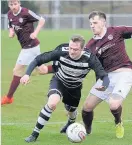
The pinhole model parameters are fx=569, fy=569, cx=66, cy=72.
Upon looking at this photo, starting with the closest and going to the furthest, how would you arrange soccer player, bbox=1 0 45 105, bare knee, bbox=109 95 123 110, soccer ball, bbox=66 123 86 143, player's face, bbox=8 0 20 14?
1. soccer ball, bbox=66 123 86 143
2. bare knee, bbox=109 95 123 110
3. player's face, bbox=8 0 20 14
4. soccer player, bbox=1 0 45 105

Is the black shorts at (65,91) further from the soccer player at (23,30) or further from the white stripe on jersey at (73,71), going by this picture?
the soccer player at (23,30)

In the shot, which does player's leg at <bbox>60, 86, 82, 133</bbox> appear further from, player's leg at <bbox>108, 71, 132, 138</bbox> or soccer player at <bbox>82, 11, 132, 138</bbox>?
player's leg at <bbox>108, 71, 132, 138</bbox>

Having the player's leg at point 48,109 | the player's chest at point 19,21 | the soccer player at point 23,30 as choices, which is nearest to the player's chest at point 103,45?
the player's leg at point 48,109

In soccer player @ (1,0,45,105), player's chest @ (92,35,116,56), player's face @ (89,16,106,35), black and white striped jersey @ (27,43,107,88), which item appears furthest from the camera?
soccer player @ (1,0,45,105)

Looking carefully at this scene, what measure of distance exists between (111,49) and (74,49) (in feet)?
2.72

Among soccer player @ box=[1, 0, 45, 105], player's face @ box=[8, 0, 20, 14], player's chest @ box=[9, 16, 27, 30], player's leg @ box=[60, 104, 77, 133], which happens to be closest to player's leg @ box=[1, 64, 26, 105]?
soccer player @ box=[1, 0, 45, 105]

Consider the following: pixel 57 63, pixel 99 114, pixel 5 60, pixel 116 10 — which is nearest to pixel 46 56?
pixel 57 63

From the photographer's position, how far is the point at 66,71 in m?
8.73

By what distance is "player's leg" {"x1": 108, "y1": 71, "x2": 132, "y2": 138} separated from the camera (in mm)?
8719

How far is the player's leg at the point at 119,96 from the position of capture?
8.72m

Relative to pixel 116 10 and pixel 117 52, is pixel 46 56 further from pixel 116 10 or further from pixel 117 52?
pixel 116 10

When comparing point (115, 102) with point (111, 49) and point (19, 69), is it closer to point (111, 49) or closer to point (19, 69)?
point (111, 49)

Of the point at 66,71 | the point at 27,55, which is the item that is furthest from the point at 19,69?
the point at 66,71

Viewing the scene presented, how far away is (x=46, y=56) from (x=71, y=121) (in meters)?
1.39
